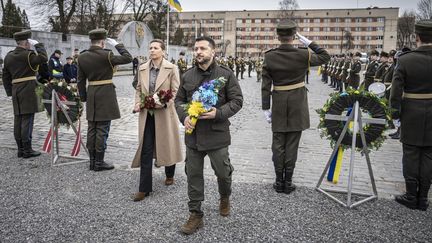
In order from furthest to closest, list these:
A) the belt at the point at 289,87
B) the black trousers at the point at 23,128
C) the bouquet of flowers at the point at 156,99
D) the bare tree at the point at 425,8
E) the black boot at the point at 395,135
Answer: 1. the bare tree at the point at 425,8
2. the black boot at the point at 395,135
3. the black trousers at the point at 23,128
4. the belt at the point at 289,87
5. the bouquet of flowers at the point at 156,99

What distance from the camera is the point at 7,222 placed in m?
4.05

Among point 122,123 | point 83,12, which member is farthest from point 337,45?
point 122,123

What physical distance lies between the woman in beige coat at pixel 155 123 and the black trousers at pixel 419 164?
3.13 meters

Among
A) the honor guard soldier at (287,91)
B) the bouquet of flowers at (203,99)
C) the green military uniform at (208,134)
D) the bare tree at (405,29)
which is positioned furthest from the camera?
the bare tree at (405,29)

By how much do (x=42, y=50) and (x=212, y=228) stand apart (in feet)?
15.4

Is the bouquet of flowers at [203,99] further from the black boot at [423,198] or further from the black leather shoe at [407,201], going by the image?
the black boot at [423,198]

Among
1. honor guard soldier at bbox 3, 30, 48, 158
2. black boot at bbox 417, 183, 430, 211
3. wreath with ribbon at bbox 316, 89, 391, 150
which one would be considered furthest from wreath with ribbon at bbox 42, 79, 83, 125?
black boot at bbox 417, 183, 430, 211

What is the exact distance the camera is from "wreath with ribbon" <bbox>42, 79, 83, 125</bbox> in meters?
6.51

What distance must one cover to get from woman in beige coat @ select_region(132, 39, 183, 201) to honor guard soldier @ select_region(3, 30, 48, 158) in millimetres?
2703

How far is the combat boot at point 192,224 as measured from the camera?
383cm

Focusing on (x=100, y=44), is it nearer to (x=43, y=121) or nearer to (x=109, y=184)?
(x=109, y=184)

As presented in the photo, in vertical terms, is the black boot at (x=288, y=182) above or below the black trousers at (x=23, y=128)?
below

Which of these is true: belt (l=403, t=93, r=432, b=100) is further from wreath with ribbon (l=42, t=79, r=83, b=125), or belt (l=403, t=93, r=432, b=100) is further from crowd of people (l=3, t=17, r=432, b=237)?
wreath with ribbon (l=42, t=79, r=83, b=125)

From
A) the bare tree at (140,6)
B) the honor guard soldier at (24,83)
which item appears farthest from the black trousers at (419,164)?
the bare tree at (140,6)
